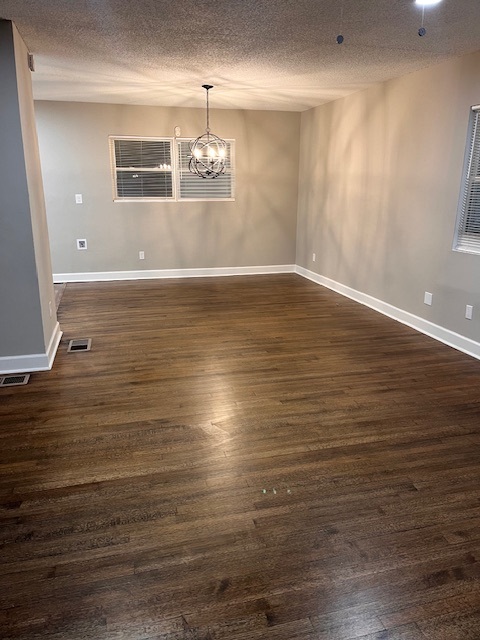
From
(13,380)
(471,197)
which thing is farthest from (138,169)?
(471,197)

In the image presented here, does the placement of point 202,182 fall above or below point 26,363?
above

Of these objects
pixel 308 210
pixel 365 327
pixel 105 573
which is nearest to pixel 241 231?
pixel 308 210

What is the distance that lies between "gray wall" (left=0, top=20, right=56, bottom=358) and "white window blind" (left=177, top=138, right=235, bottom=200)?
3.30 m

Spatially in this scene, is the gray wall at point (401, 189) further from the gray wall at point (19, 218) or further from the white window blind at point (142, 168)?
the gray wall at point (19, 218)

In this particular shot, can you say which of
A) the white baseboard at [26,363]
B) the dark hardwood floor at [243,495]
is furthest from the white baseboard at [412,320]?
the white baseboard at [26,363]

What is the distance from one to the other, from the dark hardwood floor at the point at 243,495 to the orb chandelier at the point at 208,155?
3.81 m

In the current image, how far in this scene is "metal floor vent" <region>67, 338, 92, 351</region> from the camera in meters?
4.09

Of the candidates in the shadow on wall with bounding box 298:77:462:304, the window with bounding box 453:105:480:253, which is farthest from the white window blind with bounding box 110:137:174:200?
the window with bounding box 453:105:480:253

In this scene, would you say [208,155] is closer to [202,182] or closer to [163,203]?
[202,182]

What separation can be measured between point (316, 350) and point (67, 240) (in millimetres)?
4382

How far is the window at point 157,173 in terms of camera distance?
6676 mm

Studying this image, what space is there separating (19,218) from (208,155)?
13.7 feet

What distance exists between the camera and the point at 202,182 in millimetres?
7055

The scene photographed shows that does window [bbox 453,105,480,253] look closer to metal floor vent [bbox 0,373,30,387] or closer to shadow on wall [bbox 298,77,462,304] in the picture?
shadow on wall [bbox 298,77,462,304]
